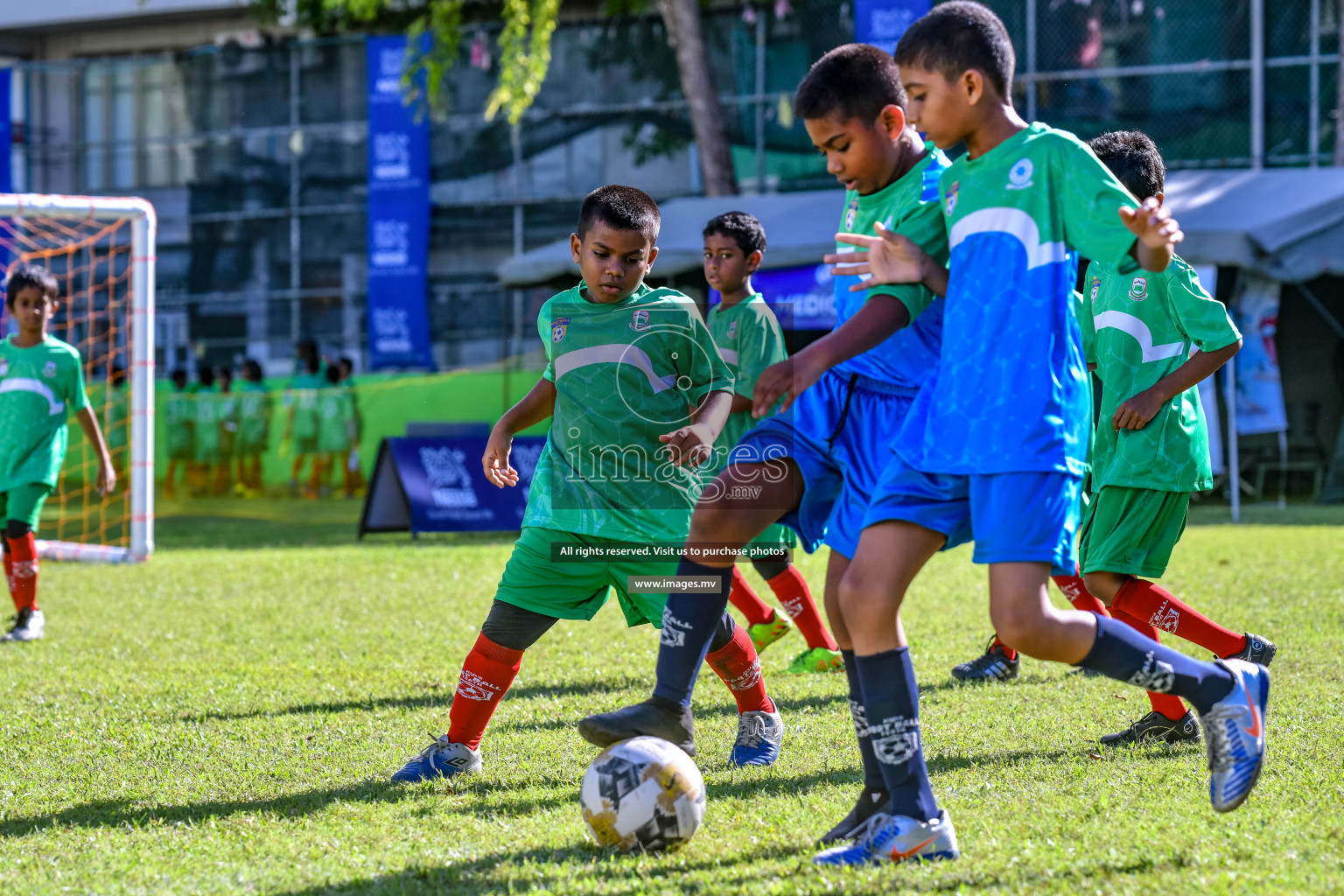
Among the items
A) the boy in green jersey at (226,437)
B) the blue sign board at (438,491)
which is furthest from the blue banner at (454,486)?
the boy in green jersey at (226,437)

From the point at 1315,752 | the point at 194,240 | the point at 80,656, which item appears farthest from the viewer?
the point at 194,240

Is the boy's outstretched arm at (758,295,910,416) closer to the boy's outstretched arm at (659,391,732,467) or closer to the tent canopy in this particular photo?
the boy's outstretched arm at (659,391,732,467)

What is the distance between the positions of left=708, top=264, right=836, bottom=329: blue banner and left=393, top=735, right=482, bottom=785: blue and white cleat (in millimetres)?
11496

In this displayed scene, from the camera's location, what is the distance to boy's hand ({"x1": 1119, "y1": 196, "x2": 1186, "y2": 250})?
2.71m

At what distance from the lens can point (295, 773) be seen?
402 centimetres

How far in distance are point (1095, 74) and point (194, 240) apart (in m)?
16.3

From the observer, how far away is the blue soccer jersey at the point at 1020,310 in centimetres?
283

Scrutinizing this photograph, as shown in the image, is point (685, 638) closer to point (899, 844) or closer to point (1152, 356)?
point (899, 844)

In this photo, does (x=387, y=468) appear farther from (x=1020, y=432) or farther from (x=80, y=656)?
(x=1020, y=432)

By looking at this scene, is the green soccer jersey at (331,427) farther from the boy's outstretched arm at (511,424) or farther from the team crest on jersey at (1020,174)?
the team crest on jersey at (1020,174)

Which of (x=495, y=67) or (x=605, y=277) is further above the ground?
(x=495, y=67)

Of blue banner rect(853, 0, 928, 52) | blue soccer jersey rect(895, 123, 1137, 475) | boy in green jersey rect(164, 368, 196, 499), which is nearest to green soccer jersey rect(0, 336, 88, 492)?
blue soccer jersey rect(895, 123, 1137, 475)

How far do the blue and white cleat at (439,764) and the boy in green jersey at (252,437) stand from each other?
14320 mm

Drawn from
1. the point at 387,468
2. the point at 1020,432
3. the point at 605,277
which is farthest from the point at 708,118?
the point at 1020,432
